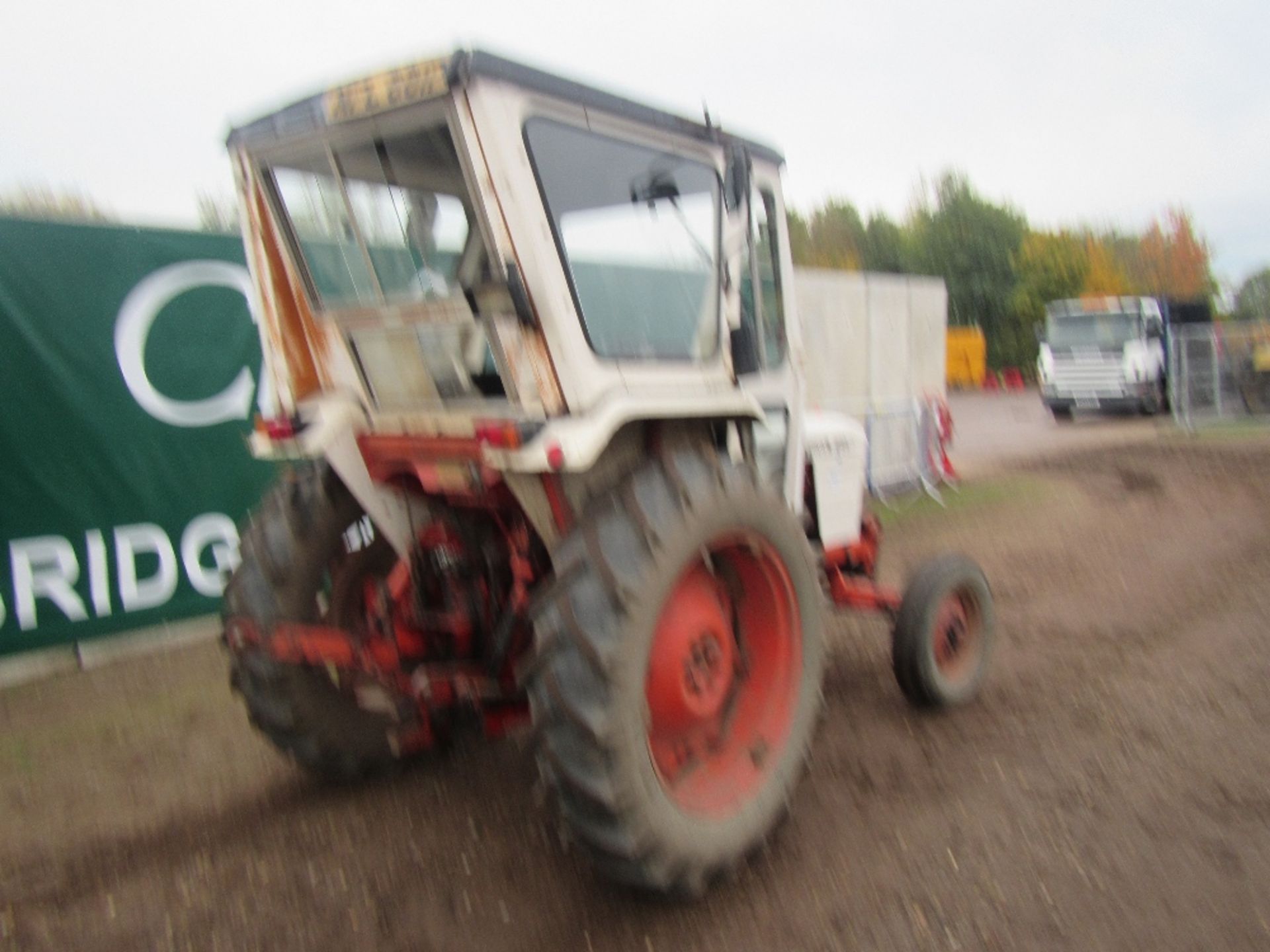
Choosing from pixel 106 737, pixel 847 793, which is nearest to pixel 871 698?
pixel 847 793

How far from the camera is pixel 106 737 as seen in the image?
4387 millimetres

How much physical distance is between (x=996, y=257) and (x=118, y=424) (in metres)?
40.1

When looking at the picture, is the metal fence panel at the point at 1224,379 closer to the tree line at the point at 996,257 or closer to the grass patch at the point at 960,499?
the grass patch at the point at 960,499

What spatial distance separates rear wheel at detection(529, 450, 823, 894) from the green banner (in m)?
4.11

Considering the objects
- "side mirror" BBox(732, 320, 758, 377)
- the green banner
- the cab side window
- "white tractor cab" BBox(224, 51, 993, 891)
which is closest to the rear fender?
"white tractor cab" BBox(224, 51, 993, 891)

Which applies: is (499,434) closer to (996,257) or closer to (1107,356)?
(1107,356)

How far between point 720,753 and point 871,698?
1.56m

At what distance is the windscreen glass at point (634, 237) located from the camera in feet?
8.60

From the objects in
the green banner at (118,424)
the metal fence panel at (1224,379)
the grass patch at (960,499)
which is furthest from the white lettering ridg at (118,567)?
the metal fence panel at (1224,379)

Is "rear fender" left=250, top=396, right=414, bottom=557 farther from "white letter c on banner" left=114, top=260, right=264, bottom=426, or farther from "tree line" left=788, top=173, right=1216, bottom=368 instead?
"tree line" left=788, top=173, right=1216, bottom=368

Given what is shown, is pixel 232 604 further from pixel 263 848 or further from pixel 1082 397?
pixel 1082 397

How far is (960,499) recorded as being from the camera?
10.1 metres

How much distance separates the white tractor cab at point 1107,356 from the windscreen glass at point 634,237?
743 inches

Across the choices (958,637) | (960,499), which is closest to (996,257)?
(960,499)
